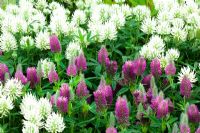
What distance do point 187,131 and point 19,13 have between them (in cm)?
215

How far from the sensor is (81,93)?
2.42 metres

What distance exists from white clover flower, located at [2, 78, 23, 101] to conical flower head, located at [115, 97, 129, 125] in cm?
57

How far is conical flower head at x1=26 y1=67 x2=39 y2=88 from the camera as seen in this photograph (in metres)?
2.60

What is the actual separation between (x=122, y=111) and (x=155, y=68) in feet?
1.86

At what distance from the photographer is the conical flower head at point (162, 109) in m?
2.25

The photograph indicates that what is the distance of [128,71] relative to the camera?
8.52 feet

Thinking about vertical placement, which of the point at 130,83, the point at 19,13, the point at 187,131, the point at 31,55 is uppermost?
the point at 19,13

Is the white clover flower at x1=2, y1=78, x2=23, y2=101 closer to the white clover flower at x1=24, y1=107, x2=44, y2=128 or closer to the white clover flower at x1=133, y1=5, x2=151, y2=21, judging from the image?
the white clover flower at x1=24, y1=107, x2=44, y2=128

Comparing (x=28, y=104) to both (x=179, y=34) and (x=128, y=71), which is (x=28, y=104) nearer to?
(x=128, y=71)

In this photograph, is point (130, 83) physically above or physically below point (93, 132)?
above

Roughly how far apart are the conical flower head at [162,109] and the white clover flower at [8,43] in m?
1.24

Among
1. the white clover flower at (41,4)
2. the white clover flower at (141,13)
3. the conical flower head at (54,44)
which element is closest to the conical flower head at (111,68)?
the conical flower head at (54,44)

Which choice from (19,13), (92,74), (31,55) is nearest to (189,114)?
(92,74)

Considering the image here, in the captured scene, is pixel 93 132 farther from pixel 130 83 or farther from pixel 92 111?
pixel 130 83
